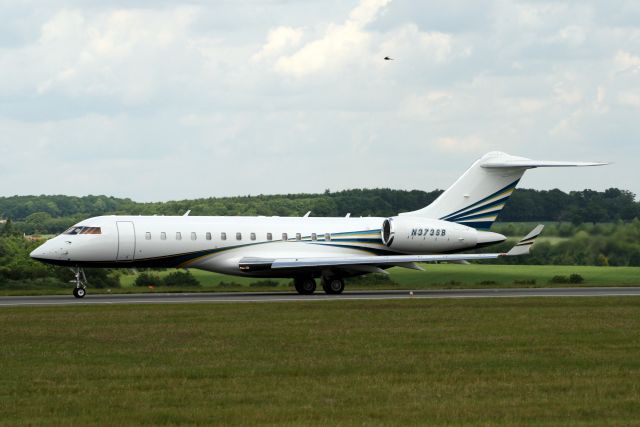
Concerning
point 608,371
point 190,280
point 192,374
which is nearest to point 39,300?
point 190,280

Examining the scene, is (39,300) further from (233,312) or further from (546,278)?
(546,278)

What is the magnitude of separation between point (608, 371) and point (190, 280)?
1492 inches

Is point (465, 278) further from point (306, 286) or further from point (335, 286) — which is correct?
point (306, 286)

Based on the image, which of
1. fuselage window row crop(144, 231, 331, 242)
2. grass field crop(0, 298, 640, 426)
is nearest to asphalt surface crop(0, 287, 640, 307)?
fuselage window row crop(144, 231, 331, 242)

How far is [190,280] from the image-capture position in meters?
55.1

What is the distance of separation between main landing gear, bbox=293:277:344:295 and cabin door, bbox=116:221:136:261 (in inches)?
279

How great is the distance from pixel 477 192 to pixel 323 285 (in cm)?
829

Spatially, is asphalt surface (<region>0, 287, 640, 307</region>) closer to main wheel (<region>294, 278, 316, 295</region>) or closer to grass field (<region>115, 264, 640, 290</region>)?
main wheel (<region>294, 278, 316, 295</region>)

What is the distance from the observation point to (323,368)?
19.3m

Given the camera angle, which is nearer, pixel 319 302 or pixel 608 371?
pixel 608 371

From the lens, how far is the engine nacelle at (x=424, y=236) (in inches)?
1825

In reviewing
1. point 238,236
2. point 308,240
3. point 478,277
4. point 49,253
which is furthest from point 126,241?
point 478,277

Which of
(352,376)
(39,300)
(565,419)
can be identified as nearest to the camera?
(565,419)

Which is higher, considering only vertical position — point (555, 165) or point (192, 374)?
point (555, 165)
